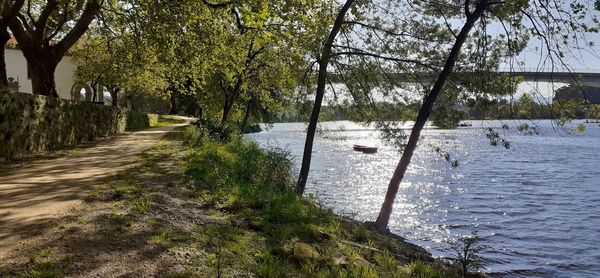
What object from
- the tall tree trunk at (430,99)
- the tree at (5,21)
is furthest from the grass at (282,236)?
the tree at (5,21)

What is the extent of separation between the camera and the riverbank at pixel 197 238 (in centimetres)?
481

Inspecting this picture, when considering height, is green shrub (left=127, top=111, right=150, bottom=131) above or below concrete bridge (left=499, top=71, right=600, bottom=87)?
below

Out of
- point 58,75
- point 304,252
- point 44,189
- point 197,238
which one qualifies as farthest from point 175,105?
point 304,252

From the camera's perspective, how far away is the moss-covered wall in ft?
35.6

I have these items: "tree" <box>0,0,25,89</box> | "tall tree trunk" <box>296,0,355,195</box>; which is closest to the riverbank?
"tall tree trunk" <box>296,0,355,195</box>

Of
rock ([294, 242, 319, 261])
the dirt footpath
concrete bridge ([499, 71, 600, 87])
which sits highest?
concrete bridge ([499, 71, 600, 87])

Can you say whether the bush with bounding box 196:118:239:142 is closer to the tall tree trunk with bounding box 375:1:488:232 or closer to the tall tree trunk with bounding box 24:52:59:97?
the tall tree trunk with bounding box 24:52:59:97

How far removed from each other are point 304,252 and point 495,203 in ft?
52.5

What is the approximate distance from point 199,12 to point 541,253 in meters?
12.9

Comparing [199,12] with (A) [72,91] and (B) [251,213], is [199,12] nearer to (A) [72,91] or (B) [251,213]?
(B) [251,213]

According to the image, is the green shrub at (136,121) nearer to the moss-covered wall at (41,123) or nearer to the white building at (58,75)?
the moss-covered wall at (41,123)

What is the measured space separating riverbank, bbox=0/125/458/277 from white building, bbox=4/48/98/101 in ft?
154

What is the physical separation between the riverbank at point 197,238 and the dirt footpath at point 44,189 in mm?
268

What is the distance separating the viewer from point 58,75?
175 feet
